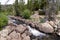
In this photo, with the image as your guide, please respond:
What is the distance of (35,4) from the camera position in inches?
605

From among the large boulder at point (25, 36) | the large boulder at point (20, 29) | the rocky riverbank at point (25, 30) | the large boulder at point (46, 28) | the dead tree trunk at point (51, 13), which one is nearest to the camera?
the rocky riverbank at point (25, 30)

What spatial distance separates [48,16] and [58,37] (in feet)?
7.83

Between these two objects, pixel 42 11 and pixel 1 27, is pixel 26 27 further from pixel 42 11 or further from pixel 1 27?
pixel 42 11

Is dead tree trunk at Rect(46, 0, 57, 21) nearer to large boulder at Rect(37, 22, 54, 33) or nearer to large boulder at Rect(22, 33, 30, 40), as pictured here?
large boulder at Rect(37, 22, 54, 33)

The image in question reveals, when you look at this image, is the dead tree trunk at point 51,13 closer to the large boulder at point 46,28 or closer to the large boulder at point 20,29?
the large boulder at point 46,28

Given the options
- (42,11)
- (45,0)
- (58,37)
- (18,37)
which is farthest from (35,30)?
(45,0)

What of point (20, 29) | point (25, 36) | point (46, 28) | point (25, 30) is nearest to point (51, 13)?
point (46, 28)

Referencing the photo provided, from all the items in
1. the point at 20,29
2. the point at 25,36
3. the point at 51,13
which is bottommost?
the point at 25,36

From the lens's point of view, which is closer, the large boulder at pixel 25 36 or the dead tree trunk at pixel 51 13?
the large boulder at pixel 25 36

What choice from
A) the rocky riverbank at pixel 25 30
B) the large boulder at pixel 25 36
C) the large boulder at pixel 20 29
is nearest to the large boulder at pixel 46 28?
the rocky riverbank at pixel 25 30

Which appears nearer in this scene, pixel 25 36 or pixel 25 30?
pixel 25 36

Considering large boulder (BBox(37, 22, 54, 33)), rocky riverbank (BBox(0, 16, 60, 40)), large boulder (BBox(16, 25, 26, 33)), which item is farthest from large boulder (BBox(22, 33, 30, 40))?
large boulder (BBox(37, 22, 54, 33))

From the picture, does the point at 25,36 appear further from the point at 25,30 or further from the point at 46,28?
the point at 46,28

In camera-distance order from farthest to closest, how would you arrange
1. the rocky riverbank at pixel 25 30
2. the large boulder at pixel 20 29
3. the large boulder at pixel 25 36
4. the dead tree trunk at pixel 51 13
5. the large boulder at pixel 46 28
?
the dead tree trunk at pixel 51 13
the large boulder at pixel 46 28
the large boulder at pixel 20 29
the large boulder at pixel 25 36
the rocky riverbank at pixel 25 30
